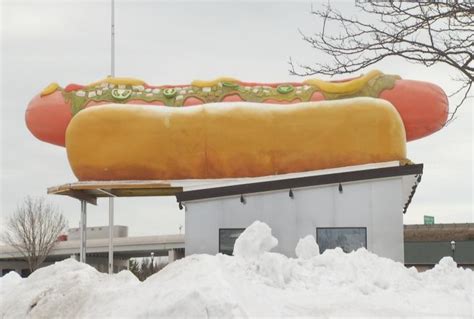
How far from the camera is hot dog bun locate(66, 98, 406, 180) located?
19.7 meters

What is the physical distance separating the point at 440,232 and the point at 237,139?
35.7 metres

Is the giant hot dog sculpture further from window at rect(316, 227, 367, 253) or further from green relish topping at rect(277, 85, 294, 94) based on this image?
window at rect(316, 227, 367, 253)

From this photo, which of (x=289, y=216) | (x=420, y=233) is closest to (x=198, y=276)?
(x=289, y=216)

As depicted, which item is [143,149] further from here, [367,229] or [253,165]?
[367,229]

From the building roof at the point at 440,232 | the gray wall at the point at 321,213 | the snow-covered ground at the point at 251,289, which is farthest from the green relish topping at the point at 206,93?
the building roof at the point at 440,232

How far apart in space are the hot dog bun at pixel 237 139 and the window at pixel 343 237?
322 cm

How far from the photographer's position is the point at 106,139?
20641mm

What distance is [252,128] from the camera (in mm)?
20094

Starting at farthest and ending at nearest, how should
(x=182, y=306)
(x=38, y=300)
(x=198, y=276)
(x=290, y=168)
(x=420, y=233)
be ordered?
(x=420, y=233)
(x=290, y=168)
(x=38, y=300)
(x=198, y=276)
(x=182, y=306)

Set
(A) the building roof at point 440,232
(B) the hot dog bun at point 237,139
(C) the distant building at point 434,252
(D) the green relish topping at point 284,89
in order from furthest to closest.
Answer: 1. (A) the building roof at point 440,232
2. (C) the distant building at point 434,252
3. (D) the green relish topping at point 284,89
4. (B) the hot dog bun at point 237,139

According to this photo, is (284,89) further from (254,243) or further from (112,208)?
(254,243)

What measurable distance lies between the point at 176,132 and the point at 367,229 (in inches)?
253

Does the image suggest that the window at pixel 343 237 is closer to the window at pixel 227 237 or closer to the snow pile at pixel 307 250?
the window at pixel 227 237

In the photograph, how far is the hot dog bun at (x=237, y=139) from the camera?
1966cm
